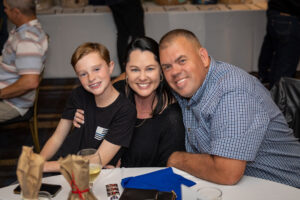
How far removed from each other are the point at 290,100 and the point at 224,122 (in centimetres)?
65

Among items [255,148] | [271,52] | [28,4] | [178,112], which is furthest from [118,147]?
[271,52]

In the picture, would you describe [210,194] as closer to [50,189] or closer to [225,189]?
[225,189]

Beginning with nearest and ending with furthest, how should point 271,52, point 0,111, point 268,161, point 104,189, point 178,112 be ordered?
point 104,189 → point 268,161 → point 178,112 → point 0,111 → point 271,52

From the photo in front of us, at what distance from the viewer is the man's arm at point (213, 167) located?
61.2 inches

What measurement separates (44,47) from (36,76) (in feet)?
0.76

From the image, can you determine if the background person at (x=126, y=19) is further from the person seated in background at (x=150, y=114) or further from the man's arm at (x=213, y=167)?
the man's arm at (x=213, y=167)

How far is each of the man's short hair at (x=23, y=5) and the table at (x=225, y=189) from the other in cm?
170

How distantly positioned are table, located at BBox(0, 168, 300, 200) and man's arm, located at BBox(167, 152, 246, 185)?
0.07 feet

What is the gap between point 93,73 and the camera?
193 cm

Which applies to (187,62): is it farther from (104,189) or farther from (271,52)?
(271,52)

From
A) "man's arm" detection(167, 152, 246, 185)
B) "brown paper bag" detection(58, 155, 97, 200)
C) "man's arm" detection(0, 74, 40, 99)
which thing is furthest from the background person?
"brown paper bag" detection(58, 155, 97, 200)

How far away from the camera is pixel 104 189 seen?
1.53 metres

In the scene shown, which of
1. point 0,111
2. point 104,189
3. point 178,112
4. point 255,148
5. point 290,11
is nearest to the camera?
point 104,189

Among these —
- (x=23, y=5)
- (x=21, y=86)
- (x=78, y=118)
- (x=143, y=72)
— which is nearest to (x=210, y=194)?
(x=143, y=72)
